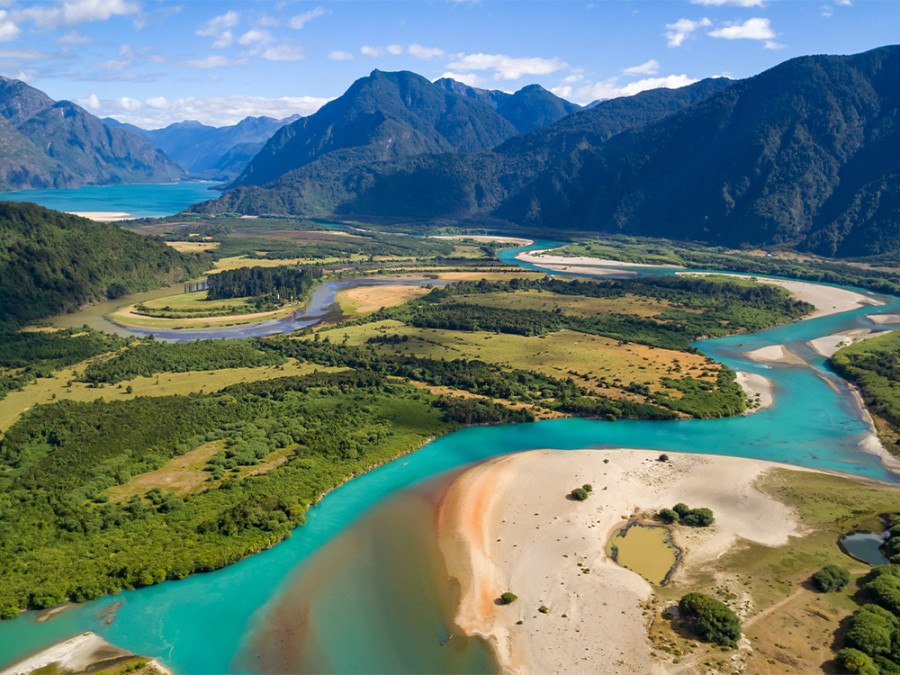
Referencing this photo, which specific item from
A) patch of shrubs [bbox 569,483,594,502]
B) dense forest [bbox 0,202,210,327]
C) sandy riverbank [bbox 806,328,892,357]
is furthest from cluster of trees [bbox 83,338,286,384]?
sandy riverbank [bbox 806,328,892,357]

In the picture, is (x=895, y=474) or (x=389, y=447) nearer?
(x=895, y=474)

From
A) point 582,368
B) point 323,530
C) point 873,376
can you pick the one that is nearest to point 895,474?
point 873,376

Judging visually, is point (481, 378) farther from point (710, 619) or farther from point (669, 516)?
point (710, 619)

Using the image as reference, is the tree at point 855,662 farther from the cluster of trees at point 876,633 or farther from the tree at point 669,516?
the tree at point 669,516

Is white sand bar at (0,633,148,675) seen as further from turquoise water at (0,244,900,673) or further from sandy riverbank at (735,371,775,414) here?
sandy riverbank at (735,371,775,414)

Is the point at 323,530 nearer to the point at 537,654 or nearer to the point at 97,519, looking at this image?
the point at 97,519

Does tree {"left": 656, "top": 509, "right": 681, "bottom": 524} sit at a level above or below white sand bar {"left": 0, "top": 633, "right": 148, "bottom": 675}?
above

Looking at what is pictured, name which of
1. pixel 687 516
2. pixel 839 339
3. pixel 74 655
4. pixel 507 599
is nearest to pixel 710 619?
pixel 507 599
